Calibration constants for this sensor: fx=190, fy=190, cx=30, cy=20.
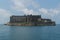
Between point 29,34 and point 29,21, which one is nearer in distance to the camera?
point 29,34

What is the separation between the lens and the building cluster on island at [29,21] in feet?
435

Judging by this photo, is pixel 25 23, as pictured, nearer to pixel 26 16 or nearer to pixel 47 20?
pixel 26 16

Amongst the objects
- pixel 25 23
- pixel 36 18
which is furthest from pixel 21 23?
pixel 36 18

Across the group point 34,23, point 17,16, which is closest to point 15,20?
point 17,16

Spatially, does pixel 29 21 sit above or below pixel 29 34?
above

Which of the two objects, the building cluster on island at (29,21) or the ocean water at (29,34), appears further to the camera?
the building cluster on island at (29,21)

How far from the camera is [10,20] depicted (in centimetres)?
13638

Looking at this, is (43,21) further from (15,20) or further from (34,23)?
(15,20)

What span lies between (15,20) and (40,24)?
59.2ft

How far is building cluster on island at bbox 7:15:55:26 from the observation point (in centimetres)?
13250

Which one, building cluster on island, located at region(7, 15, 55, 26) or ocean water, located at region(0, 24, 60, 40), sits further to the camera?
building cluster on island, located at region(7, 15, 55, 26)

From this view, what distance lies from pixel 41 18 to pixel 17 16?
17299mm

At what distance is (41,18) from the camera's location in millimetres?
136125

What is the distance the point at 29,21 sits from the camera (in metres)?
134
